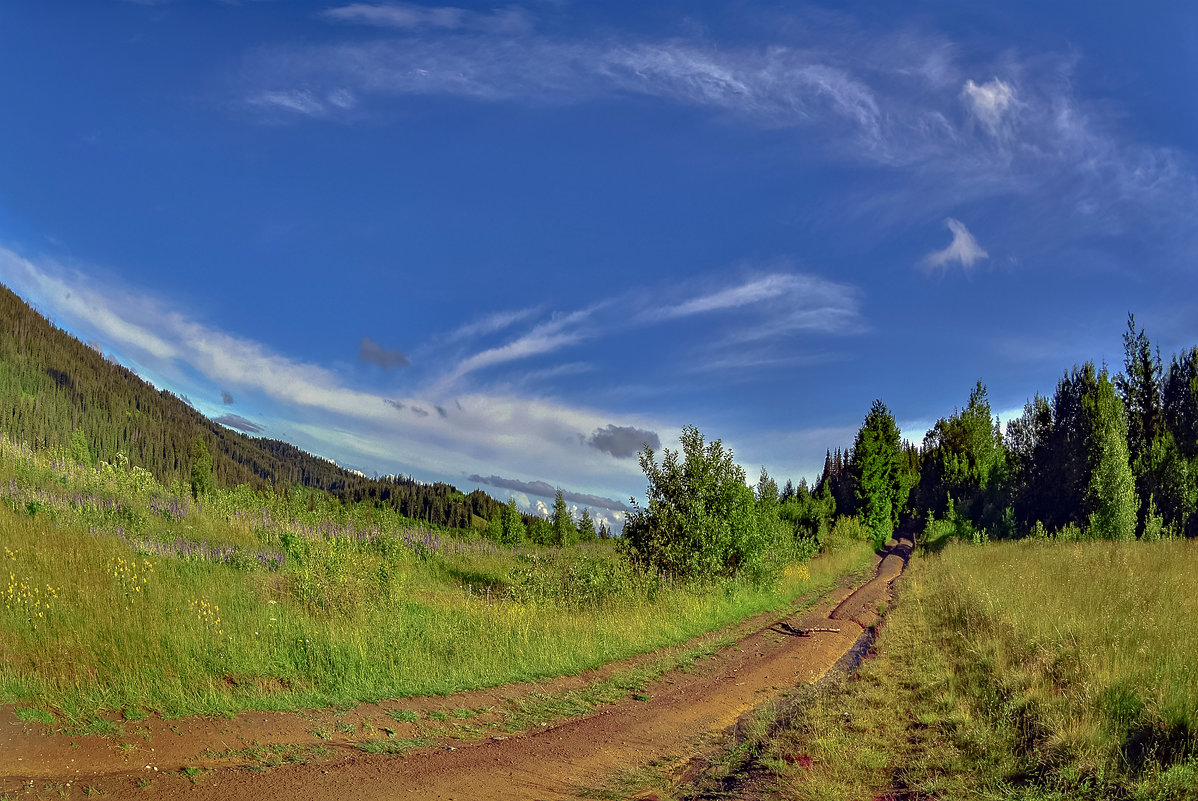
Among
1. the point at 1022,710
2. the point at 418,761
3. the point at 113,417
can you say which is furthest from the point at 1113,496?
the point at 113,417

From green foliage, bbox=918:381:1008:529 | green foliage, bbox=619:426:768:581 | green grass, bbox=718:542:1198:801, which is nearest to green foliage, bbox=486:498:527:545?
green foliage, bbox=619:426:768:581

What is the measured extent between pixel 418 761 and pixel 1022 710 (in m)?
7.11

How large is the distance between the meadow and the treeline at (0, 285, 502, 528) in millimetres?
61457

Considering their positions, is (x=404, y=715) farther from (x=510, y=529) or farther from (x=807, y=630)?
(x=510, y=529)

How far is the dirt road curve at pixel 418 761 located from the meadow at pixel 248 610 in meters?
0.84

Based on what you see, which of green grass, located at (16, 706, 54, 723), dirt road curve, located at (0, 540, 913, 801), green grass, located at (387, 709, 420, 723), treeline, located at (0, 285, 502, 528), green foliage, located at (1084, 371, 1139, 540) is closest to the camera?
dirt road curve, located at (0, 540, 913, 801)

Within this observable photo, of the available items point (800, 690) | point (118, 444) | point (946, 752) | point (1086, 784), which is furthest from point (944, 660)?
point (118, 444)

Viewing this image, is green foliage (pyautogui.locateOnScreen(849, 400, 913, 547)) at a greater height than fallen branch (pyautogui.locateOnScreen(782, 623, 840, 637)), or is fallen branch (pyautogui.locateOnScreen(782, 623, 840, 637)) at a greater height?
green foliage (pyautogui.locateOnScreen(849, 400, 913, 547))

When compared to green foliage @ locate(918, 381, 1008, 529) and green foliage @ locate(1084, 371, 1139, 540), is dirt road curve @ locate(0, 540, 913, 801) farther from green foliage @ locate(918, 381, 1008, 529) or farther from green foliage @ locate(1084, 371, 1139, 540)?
green foliage @ locate(918, 381, 1008, 529)

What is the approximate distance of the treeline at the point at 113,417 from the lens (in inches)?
3169

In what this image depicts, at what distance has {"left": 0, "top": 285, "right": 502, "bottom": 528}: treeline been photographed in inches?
3169

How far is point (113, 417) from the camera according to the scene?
97.0 meters

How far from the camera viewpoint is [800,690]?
9797 mm

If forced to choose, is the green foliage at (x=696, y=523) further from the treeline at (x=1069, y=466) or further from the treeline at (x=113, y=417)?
the treeline at (x=113, y=417)
